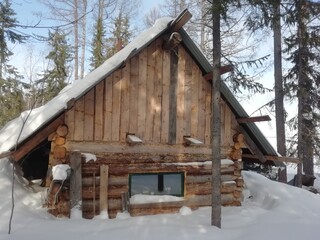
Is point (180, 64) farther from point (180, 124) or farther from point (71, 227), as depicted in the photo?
point (71, 227)

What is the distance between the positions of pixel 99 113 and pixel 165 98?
2057 mm

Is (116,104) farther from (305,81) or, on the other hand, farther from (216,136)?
(305,81)

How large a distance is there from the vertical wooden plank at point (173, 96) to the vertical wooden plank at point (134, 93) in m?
1.09

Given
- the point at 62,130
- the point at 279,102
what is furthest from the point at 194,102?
the point at 279,102

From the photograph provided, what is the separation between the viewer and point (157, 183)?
31.8 feet

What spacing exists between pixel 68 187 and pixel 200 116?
14.5 feet

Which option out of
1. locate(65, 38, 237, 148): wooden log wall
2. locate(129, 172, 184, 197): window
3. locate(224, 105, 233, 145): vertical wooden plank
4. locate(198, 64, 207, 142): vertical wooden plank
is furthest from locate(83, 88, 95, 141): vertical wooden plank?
locate(224, 105, 233, 145): vertical wooden plank

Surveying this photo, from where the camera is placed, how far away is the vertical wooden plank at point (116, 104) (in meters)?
9.02

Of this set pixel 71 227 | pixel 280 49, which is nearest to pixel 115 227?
pixel 71 227

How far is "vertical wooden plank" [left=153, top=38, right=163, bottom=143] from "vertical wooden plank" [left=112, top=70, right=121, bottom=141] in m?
1.11

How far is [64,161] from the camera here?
8.40 meters

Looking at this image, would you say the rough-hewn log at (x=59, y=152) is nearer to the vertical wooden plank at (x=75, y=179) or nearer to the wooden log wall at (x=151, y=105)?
the vertical wooden plank at (x=75, y=179)

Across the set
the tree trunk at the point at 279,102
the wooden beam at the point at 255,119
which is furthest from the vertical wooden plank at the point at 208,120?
the tree trunk at the point at 279,102

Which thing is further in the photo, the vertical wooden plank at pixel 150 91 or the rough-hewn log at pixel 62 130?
the vertical wooden plank at pixel 150 91
